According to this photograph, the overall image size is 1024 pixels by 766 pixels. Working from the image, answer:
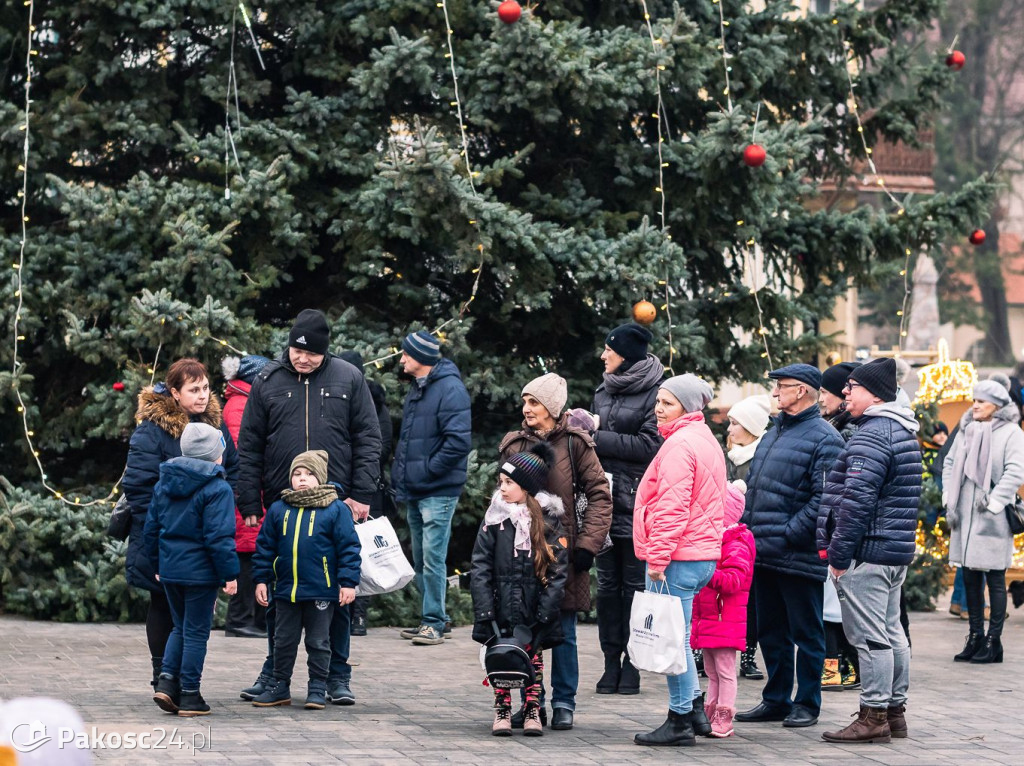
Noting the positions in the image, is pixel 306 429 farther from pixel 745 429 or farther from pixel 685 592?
pixel 745 429

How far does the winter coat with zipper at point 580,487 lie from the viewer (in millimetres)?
7957

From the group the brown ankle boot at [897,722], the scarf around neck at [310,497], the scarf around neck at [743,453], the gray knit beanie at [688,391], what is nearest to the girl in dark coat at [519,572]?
the gray knit beanie at [688,391]

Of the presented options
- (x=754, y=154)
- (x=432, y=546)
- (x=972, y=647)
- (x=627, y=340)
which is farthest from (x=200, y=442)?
(x=972, y=647)

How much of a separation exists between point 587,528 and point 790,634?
1.35 meters

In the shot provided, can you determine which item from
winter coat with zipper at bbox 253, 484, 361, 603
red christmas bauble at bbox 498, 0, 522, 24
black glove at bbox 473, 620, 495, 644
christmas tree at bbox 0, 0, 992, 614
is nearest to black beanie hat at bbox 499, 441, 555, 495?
black glove at bbox 473, 620, 495, 644

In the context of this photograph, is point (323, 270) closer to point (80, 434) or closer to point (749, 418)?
point (80, 434)

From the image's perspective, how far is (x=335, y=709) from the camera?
8273 mm

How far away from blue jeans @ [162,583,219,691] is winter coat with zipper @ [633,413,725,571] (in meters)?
2.19

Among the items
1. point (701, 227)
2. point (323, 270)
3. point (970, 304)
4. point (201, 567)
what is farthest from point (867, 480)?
point (970, 304)

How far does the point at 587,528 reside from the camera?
801cm

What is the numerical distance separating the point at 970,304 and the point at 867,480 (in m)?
48.5

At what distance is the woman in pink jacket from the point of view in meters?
7.53

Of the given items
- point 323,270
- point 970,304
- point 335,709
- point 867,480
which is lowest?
point 335,709

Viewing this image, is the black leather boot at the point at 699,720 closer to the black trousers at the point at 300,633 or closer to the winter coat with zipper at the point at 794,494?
the winter coat with zipper at the point at 794,494
